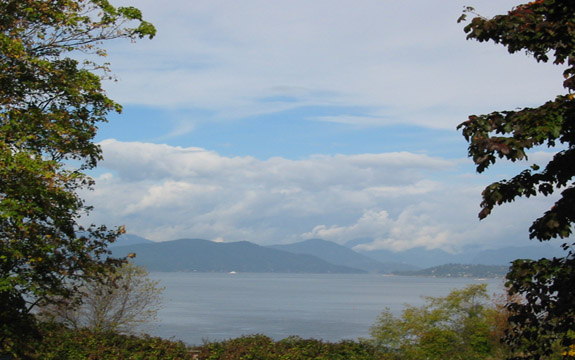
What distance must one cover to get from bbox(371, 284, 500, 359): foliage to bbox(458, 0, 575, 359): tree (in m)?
13.1

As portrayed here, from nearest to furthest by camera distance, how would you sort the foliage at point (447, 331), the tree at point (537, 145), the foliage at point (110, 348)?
the tree at point (537, 145) < the foliage at point (110, 348) < the foliage at point (447, 331)

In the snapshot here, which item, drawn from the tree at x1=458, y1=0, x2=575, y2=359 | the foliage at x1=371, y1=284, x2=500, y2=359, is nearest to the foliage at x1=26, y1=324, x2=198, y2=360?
the foliage at x1=371, y1=284, x2=500, y2=359

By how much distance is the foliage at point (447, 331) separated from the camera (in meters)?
24.2

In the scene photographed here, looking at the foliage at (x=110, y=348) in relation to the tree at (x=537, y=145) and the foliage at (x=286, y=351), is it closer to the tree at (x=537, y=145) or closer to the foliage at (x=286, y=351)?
the foliage at (x=286, y=351)

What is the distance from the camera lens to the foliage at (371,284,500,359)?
79.5ft

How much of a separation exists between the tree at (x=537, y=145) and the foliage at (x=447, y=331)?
13.1m

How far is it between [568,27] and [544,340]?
453cm

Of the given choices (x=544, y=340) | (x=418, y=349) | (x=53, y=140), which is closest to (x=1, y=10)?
(x=53, y=140)

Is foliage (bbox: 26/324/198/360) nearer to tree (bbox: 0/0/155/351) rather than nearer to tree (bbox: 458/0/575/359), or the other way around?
tree (bbox: 0/0/155/351)

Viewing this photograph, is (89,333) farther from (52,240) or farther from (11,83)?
(11,83)

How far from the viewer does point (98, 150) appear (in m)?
13.1

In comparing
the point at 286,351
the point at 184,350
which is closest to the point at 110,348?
the point at 184,350

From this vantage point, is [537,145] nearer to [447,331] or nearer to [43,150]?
[43,150]

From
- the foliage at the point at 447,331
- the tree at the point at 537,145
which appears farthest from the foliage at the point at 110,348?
the tree at the point at 537,145
